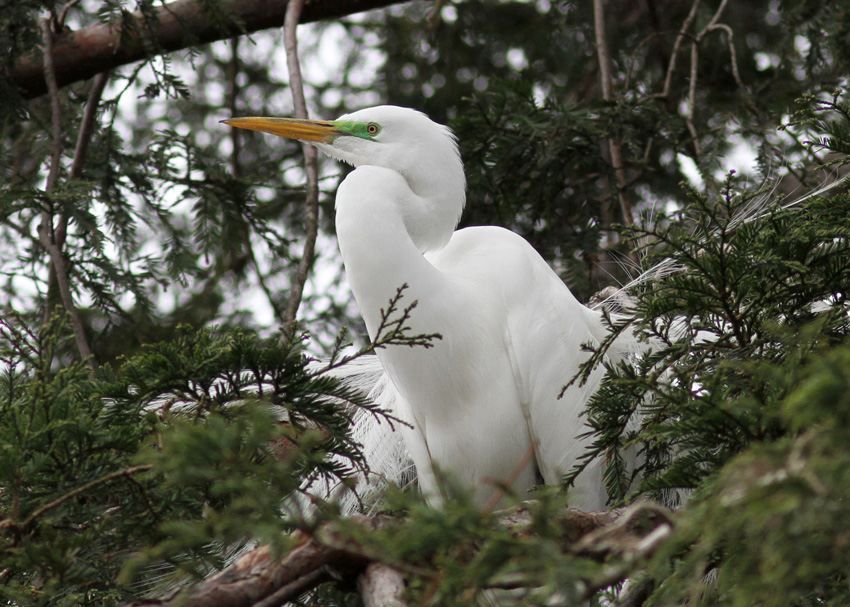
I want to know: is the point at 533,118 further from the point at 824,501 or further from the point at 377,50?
the point at 824,501

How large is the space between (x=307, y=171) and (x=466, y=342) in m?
0.97

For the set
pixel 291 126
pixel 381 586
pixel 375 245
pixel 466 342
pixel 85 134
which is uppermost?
pixel 85 134

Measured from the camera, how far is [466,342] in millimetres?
2617

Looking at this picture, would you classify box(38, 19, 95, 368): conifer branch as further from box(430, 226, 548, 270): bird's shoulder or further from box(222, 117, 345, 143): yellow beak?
box(430, 226, 548, 270): bird's shoulder

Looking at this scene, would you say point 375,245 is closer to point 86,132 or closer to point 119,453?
point 119,453

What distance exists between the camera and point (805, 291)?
1.80 meters

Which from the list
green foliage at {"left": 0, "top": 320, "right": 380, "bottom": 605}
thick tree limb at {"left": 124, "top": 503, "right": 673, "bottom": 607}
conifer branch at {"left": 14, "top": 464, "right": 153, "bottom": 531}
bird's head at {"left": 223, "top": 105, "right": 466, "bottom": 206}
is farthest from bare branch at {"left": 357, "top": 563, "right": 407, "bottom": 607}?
bird's head at {"left": 223, "top": 105, "right": 466, "bottom": 206}

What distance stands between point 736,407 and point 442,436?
1.48 meters

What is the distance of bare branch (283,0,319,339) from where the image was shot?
9.32 ft

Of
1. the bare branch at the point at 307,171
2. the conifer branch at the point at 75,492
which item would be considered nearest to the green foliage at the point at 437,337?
the conifer branch at the point at 75,492

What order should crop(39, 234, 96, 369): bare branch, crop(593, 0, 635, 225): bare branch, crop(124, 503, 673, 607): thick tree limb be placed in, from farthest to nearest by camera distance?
crop(593, 0, 635, 225): bare branch
crop(39, 234, 96, 369): bare branch
crop(124, 503, 673, 607): thick tree limb

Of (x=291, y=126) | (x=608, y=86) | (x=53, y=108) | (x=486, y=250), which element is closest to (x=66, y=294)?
(x=53, y=108)

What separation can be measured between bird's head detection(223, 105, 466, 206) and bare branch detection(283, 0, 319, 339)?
0.30 m

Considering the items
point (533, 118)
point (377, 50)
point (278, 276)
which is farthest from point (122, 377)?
point (377, 50)
